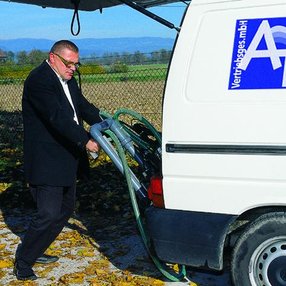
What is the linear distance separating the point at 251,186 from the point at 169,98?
0.82 metres

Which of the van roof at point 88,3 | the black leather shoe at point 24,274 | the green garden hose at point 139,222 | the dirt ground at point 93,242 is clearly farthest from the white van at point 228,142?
the van roof at point 88,3

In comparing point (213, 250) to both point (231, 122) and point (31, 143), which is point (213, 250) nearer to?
point (231, 122)

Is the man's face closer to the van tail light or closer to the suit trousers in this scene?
the suit trousers

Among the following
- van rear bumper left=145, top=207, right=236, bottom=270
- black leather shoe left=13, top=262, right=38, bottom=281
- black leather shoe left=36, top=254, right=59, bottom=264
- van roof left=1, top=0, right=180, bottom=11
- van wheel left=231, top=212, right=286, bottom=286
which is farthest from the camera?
van roof left=1, top=0, right=180, bottom=11

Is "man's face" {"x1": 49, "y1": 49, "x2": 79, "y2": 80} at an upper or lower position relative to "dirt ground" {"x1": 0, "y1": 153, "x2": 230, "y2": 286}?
upper

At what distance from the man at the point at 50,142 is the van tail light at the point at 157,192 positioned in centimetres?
73

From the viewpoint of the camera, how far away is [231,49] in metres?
3.68

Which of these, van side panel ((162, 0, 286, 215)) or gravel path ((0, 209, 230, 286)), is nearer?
van side panel ((162, 0, 286, 215))

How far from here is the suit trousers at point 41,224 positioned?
4.84 metres

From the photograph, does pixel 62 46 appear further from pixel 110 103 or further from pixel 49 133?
pixel 110 103

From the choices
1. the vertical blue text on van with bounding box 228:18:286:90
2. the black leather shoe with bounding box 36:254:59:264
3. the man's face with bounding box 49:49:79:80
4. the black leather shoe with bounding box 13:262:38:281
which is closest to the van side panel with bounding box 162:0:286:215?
the vertical blue text on van with bounding box 228:18:286:90

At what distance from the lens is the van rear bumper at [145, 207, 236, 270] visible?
387cm

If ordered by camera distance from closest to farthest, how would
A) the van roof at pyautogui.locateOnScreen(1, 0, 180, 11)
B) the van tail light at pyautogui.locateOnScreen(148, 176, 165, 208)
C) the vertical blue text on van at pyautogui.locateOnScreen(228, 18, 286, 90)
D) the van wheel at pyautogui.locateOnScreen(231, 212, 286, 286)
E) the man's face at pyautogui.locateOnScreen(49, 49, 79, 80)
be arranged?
the vertical blue text on van at pyautogui.locateOnScreen(228, 18, 286, 90), the van wheel at pyautogui.locateOnScreen(231, 212, 286, 286), the van tail light at pyautogui.locateOnScreen(148, 176, 165, 208), the man's face at pyautogui.locateOnScreen(49, 49, 79, 80), the van roof at pyautogui.locateOnScreen(1, 0, 180, 11)

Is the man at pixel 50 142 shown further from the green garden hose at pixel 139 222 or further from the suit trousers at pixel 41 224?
the green garden hose at pixel 139 222
